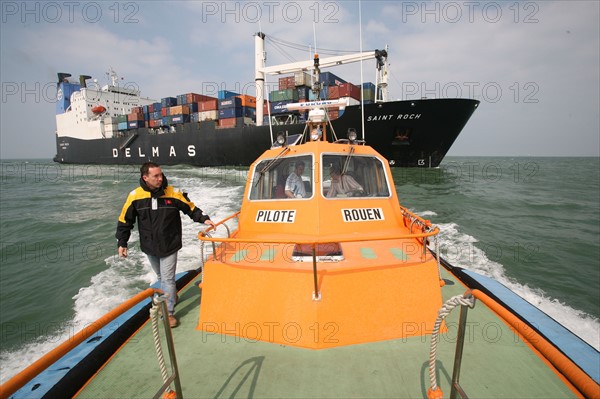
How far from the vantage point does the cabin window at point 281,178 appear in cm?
463

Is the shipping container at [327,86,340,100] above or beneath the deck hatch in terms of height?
above

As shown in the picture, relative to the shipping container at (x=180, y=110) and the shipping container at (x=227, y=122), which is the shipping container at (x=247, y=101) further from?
the shipping container at (x=180, y=110)

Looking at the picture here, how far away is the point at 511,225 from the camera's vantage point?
11516mm

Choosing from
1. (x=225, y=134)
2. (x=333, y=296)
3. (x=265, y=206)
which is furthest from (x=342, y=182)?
(x=225, y=134)

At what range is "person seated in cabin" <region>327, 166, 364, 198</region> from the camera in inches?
180

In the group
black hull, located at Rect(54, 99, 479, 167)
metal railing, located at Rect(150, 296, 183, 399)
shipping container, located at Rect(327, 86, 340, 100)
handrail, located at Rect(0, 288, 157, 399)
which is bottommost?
metal railing, located at Rect(150, 296, 183, 399)

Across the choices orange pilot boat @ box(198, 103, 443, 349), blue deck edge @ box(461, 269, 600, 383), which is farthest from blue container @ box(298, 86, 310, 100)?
blue deck edge @ box(461, 269, 600, 383)

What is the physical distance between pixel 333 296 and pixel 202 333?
152cm

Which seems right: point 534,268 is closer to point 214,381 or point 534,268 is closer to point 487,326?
point 487,326

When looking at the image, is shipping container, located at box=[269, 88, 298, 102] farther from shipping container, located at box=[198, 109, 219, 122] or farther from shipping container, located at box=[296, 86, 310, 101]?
shipping container, located at box=[198, 109, 219, 122]

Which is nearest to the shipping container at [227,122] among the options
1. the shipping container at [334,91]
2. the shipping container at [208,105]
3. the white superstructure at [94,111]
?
the shipping container at [208,105]

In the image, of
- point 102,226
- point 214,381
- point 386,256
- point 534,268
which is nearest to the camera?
point 214,381

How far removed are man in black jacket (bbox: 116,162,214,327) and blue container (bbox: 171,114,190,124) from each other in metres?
33.9

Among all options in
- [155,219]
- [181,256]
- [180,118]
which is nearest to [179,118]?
[180,118]
